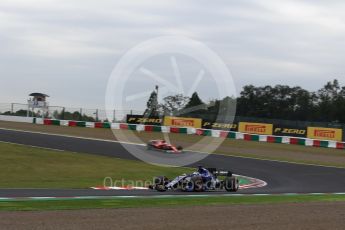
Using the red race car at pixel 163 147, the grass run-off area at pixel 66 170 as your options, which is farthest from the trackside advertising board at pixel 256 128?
the grass run-off area at pixel 66 170

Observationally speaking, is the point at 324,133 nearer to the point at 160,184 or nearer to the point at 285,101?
the point at 160,184

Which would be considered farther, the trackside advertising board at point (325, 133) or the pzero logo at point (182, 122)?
the pzero logo at point (182, 122)

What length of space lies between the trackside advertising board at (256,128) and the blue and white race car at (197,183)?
Answer: 29.4 meters

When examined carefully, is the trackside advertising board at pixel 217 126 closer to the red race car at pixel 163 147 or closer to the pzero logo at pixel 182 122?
the pzero logo at pixel 182 122

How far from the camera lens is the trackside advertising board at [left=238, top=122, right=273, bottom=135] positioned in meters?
48.2

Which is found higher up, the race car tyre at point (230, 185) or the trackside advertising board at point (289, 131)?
the trackside advertising board at point (289, 131)

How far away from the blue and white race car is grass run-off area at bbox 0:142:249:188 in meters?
2.84

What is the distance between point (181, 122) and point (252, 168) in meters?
23.4

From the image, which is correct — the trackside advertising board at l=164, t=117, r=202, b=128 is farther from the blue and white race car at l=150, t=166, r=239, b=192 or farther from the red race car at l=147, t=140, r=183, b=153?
the blue and white race car at l=150, t=166, r=239, b=192

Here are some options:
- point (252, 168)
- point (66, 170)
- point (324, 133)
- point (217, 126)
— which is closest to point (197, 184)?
point (66, 170)

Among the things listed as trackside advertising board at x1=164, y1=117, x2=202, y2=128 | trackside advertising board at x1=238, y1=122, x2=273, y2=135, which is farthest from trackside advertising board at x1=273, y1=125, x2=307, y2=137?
trackside advertising board at x1=164, y1=117, x2=202, y2=128

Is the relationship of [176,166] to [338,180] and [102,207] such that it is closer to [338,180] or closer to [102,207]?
[338,180]

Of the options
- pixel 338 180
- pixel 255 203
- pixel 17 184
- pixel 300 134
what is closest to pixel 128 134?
pixel 300 134

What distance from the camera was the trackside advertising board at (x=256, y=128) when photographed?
1898 inches
